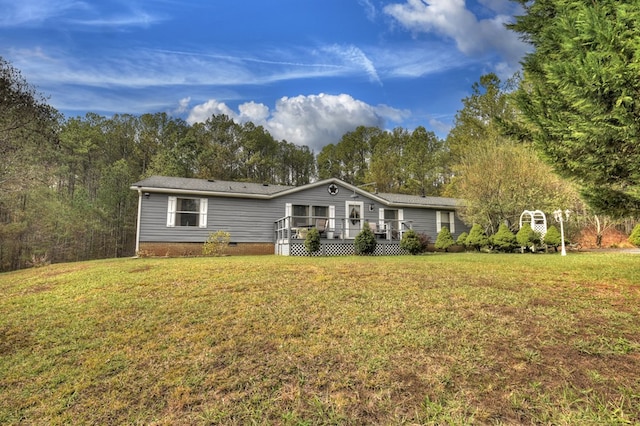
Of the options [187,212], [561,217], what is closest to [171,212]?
[187,212]

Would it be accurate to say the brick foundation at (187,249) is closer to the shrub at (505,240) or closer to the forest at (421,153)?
the forest at (421,153)

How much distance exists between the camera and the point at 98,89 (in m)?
13.5

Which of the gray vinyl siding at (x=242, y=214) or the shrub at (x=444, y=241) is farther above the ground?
the gray vinyl siding at (x=242, y=214)

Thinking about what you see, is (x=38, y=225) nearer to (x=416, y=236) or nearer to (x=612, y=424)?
(x=416, y=236)

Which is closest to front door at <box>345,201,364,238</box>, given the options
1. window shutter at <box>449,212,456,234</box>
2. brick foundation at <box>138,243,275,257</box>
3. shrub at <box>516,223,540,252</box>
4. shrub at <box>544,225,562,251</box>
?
brick foundation at <box>138,243,275,257</box>

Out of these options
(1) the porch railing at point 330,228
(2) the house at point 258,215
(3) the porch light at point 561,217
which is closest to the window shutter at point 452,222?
(2) the house at point 258,215

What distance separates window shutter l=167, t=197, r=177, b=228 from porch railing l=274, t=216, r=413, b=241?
4503mm

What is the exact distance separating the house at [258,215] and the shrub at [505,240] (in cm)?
390

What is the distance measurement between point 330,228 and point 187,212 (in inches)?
262

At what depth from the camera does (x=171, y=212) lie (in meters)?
13.7

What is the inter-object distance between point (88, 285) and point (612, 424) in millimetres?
7766

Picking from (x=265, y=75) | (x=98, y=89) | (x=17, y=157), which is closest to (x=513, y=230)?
(x=265, y=75)

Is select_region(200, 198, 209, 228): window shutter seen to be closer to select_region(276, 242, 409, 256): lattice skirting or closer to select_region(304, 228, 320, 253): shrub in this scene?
select_region(276, 242, 409, 256): lattice skirting

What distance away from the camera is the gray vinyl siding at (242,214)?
527 inches
